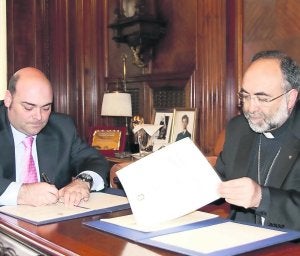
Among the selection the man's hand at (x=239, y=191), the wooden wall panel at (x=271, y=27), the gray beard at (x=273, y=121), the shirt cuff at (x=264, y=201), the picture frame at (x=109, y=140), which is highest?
the wooden wall panel at (x=271, y=27)

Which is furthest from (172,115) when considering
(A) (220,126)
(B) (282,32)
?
(B) (282,32)

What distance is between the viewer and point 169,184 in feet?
5.90

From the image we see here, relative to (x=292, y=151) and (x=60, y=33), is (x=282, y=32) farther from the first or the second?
(x=60, y=33)

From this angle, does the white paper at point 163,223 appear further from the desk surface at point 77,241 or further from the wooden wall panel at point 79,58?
the wooden wall panel at point 79,58

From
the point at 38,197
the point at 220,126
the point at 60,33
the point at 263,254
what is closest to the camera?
the point at 263,254

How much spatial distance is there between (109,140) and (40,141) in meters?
2.27

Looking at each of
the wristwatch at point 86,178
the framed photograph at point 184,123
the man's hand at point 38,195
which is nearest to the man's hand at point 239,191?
the man's hand at point 38,195

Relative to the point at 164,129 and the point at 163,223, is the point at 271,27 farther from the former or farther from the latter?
the point at 163,223

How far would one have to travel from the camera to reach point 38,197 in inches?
88.4

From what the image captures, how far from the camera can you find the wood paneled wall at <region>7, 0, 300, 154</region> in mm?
4086

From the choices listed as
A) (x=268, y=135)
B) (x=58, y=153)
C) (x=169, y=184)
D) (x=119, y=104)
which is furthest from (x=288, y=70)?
(x=119, y=104)

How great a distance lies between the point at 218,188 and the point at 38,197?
91 cm

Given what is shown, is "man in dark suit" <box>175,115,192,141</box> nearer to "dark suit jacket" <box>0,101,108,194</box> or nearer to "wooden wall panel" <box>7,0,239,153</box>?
"wooden wall panel" <box>7,0,239,153</box>

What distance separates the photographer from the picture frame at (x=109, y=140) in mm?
5074
